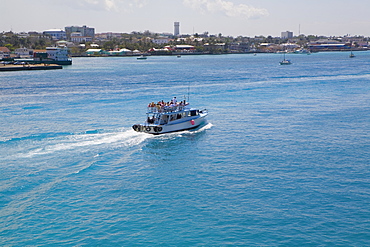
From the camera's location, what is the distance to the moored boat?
44.9 meters

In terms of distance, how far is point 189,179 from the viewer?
3225cm

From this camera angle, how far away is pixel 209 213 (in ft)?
85.1

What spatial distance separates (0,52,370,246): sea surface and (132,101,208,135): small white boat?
102cm

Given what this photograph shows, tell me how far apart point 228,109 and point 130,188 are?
110 feet

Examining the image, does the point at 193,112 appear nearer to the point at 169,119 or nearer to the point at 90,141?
the point at 169,119

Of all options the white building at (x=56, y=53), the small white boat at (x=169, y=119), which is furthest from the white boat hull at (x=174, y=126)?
the white building at (x=56, y=53)

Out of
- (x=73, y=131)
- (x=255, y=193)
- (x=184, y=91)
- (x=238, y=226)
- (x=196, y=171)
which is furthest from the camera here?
(x=184, y=91)

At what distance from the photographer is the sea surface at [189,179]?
23719mm

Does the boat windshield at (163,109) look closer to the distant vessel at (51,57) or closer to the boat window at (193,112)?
the boat window at (193,112)

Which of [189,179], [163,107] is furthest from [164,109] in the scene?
[189,179]

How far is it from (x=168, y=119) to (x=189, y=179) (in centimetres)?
1547

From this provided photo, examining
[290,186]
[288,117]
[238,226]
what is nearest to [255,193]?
[290,186]

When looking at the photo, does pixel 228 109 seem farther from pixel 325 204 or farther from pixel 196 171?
pixel 325 204

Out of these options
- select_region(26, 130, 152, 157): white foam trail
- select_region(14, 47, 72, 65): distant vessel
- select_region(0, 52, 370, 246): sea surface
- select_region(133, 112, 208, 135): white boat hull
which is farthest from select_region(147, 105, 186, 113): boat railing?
select_region(14, 47, 72, 65): distant vessel
